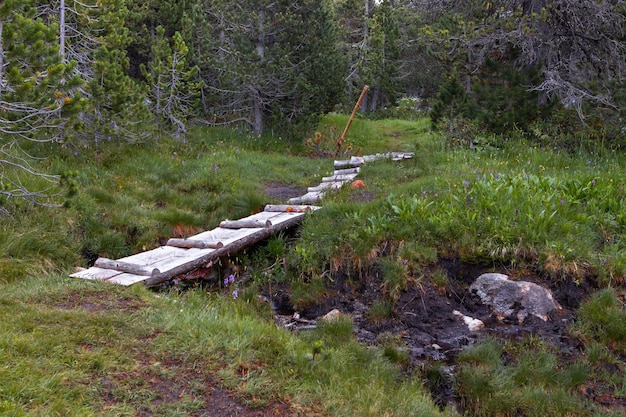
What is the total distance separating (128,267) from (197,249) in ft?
3.47

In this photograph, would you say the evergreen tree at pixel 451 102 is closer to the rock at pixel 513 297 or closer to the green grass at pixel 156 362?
the rock at pixel 513 297

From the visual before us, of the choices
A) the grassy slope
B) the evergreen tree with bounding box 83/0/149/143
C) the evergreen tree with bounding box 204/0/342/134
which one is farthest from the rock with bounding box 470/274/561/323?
the evergreen tree with bounding box 204/0/342/134

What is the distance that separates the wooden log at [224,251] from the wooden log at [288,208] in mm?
318

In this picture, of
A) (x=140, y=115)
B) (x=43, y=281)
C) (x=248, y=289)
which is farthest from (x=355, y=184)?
(x=43, y=281)

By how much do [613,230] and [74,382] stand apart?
21.5ft

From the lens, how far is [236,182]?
1009cm

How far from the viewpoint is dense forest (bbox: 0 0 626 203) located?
7.25m

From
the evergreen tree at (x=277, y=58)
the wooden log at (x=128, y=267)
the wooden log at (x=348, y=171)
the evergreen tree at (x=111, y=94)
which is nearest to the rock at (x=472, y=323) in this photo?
the wooden log at (x=128, y=267)

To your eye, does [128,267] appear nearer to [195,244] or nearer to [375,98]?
[195,244]

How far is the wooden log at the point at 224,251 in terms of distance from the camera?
18.6 ft

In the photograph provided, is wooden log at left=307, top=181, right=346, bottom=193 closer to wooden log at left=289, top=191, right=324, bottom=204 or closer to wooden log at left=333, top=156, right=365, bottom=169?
wooden log at left=289, top=191, right=324, bottom=204

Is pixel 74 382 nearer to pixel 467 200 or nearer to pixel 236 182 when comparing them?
pixel 467 200

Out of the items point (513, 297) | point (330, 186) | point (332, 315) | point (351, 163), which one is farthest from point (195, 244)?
point (351, 163)

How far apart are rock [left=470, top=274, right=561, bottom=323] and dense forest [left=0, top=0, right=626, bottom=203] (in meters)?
5.27
